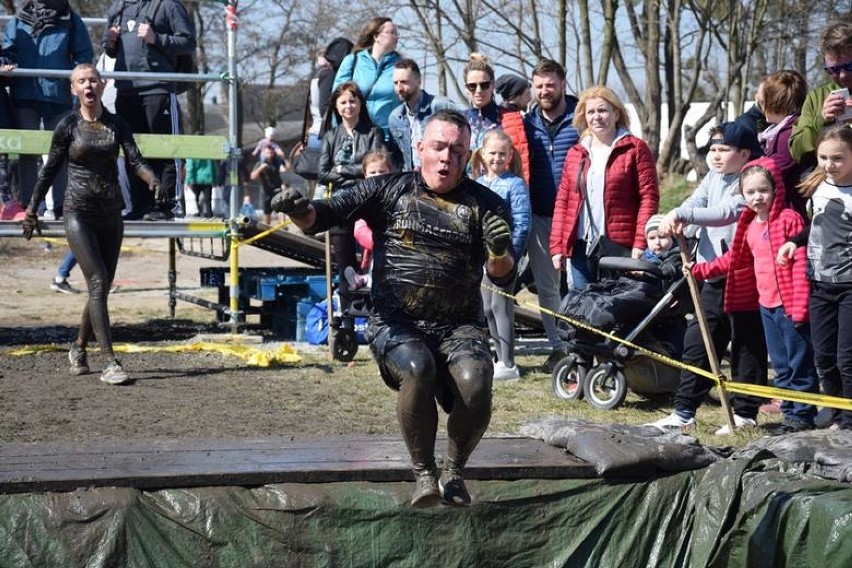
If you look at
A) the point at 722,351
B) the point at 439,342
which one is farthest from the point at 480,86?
the point at 439,342

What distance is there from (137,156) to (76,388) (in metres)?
1.73

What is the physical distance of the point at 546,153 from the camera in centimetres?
945

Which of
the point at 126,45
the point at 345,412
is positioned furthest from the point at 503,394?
the point at 126,45

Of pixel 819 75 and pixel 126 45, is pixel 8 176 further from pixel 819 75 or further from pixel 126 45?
pixel 819 75

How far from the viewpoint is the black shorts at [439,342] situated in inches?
207

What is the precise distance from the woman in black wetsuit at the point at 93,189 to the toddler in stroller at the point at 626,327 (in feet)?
10.3

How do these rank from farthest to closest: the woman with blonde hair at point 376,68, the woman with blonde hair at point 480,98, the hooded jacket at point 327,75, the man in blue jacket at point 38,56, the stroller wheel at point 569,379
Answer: the hooded jacket at point 327,75 → the man in blue jacket at point 38,56 → the woman with blonde hair at point 376,68 → the woman with blonde hair at point 480,98 → the stroller wheel at point 569,379

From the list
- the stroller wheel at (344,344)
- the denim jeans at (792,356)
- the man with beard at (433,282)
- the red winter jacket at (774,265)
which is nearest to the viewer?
the man with beard at (433,282)

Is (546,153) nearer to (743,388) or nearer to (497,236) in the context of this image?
(743,388)

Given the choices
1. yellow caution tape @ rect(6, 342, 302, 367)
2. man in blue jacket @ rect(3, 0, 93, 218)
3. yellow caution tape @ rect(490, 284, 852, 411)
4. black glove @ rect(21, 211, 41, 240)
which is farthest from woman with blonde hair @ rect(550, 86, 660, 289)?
man in blue jacket @ rect(3, 0, 93, 218)

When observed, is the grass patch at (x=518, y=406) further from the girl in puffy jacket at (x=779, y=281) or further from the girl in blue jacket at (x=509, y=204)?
the girl in puffy jacket at (x=779, y=281)

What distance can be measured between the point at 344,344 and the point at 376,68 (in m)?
2.29

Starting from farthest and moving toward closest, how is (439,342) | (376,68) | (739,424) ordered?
(376,68), (739,424), (439,342)

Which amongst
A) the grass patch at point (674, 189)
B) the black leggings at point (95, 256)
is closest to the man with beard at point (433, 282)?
the black leggings at point (95, 256)
